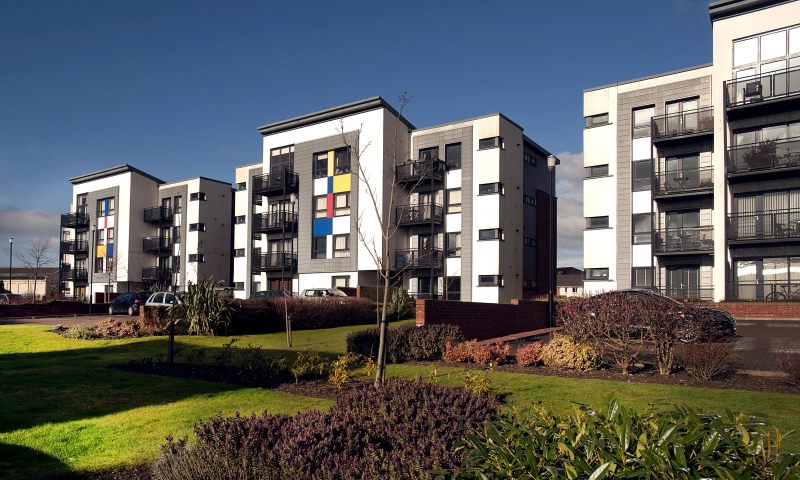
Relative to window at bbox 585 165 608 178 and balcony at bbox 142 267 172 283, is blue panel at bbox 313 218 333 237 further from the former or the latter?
balcony at bbox 142 267 172 283

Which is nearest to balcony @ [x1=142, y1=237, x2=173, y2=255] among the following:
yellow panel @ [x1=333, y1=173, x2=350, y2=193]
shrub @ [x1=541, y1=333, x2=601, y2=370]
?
yellow panel @ [x1=333, y1=173, x2=350, y2=193]

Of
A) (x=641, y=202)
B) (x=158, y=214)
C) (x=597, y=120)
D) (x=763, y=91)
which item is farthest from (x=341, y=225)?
(x=763, y=91)

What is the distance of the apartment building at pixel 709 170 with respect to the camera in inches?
1077

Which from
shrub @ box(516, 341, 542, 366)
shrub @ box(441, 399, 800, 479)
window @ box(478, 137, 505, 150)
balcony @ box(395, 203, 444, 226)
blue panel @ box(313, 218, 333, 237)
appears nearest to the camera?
shrub @ box(441, 399, 800, 479)

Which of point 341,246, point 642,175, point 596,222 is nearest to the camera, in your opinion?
point 642,175

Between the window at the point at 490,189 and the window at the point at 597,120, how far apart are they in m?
6.22

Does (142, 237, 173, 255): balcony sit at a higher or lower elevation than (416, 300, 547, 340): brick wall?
higher

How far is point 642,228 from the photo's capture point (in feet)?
102

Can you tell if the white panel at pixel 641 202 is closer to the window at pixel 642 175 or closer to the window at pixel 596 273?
the window at pixel 642 175

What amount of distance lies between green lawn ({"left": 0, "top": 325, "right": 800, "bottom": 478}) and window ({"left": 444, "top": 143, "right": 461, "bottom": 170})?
26574 mm

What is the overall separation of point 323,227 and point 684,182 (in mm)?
23100

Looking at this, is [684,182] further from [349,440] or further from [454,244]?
[349,440]

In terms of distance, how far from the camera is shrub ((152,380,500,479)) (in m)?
4.39

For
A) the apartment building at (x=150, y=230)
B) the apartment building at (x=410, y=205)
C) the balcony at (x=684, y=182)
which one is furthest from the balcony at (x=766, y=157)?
the apartment building at (x=150, y=230)
